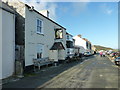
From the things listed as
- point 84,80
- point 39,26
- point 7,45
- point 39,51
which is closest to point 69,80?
point 84,80

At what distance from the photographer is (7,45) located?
12.5 metres

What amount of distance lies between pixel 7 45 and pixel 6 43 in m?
0.21

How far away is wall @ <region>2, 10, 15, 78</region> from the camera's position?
473 inches

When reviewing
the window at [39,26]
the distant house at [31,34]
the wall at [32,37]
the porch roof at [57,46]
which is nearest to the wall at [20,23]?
the distant house at [31,34]

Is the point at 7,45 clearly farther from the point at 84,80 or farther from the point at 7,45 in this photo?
the point at 84,80

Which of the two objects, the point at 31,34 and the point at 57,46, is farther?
the point at 57,46

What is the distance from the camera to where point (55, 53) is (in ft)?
73.3

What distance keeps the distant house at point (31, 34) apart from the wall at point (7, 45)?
4.50ft

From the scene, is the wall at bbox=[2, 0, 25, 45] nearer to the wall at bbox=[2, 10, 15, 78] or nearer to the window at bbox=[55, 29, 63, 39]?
the wall at bbox=[2, 10, 15, 78]

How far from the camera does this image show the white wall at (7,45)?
473 inches

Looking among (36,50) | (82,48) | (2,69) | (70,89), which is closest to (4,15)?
(2,69)

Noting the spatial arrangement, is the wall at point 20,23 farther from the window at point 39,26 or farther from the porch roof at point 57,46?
the porch roof at point 57,46

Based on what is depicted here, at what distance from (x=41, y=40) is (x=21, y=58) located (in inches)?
199

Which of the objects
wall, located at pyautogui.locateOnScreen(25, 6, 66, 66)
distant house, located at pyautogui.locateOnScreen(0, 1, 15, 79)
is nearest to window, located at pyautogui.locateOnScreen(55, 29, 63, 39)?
wall, located at pyautogui.locateOnScreen(25, 6, 66, 66)
